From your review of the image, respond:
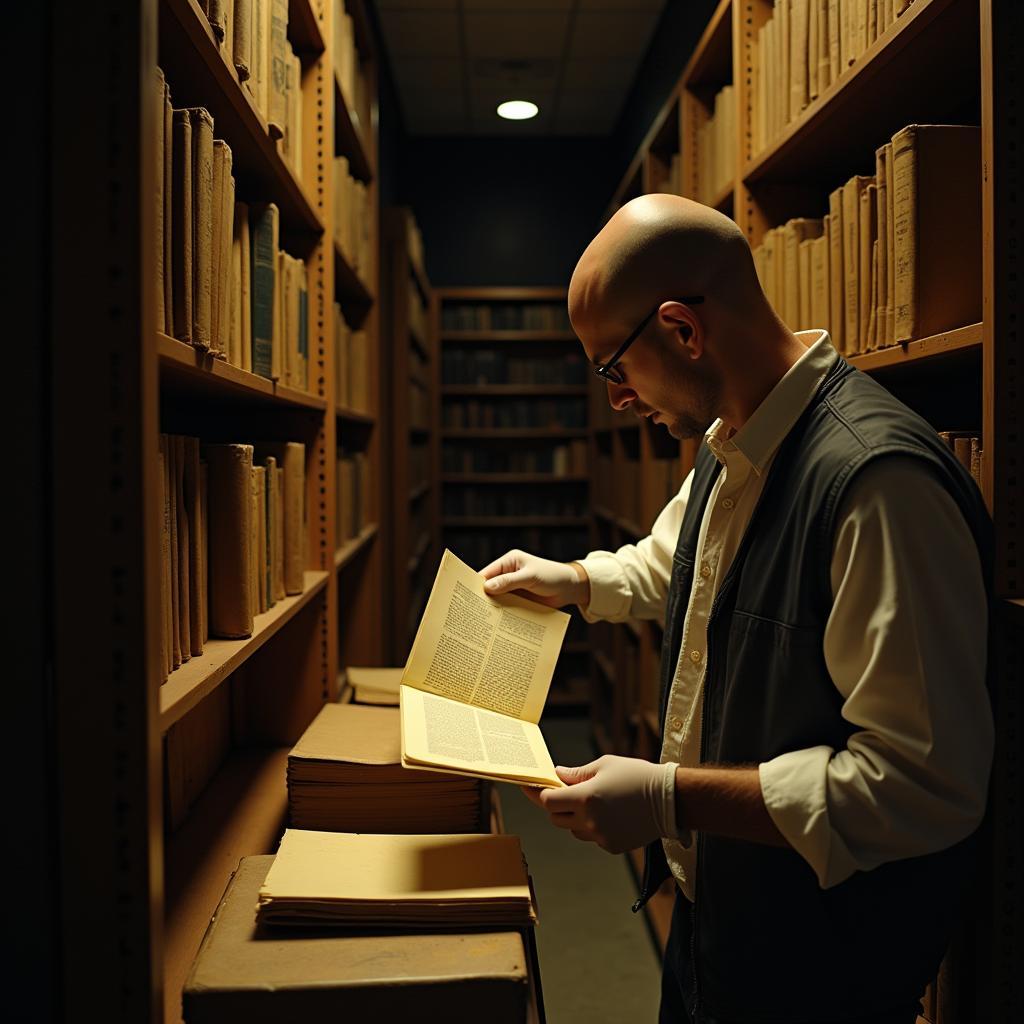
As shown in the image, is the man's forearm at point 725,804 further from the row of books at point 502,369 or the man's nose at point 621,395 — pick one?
the row of books at point 502,369

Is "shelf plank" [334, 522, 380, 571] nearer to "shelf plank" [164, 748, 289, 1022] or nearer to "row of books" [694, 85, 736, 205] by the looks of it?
"shelf plank" [164, 748, 289, 1022]

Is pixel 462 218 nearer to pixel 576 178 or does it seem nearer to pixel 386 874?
pixel 576 178

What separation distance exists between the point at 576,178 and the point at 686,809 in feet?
16.2

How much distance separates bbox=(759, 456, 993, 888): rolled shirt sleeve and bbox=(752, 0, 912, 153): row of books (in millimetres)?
836

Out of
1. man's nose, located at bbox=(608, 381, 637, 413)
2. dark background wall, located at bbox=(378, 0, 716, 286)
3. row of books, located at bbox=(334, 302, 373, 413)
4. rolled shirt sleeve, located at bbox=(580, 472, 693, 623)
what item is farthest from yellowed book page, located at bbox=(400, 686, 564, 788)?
dark background wall, located at bbox=(378, 0, 716, 286)

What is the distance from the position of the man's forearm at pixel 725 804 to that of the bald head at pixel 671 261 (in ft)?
1.82

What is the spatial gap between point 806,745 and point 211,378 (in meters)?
0.78

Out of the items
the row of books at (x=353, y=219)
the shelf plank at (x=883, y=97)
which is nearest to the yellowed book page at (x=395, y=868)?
the shelf plank at (x=883, y=97)

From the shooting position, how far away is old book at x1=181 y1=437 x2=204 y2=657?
42.8 inches

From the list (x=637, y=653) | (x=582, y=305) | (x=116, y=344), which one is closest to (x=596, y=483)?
(x=637, y=653)

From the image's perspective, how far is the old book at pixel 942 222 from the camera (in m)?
1.25

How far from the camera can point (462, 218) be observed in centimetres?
531

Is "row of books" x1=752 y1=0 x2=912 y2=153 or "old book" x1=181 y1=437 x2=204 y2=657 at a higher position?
"row of books" x1=752 y1=0 x2=912 y2=153

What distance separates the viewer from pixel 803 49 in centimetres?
167
